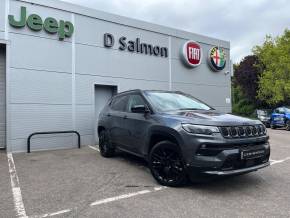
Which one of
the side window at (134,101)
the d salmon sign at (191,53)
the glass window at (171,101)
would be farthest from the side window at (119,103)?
the d salmon sign at (191,53)

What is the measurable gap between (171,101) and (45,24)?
5841 mm

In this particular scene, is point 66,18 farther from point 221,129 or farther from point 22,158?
point 221,129

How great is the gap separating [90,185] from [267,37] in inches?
1118

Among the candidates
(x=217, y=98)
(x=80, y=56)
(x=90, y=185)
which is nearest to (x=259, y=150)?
(x=90, y=185)

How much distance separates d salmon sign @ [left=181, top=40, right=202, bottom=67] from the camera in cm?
1377

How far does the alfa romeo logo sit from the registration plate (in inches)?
416

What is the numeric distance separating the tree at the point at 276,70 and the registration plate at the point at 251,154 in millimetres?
22236

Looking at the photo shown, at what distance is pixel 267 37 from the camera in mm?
29234

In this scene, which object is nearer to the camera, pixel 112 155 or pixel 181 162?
pixel 181 162

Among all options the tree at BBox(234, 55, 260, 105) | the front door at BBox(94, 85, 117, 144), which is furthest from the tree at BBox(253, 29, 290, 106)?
the front door at BBox(94, 85, 117, 144)

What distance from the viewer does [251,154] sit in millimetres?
4883

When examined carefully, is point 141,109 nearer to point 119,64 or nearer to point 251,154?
point 251,154

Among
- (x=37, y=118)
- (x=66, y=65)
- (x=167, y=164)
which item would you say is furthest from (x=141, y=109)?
(x=66, y=65)

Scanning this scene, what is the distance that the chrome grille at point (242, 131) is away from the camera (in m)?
4.75
